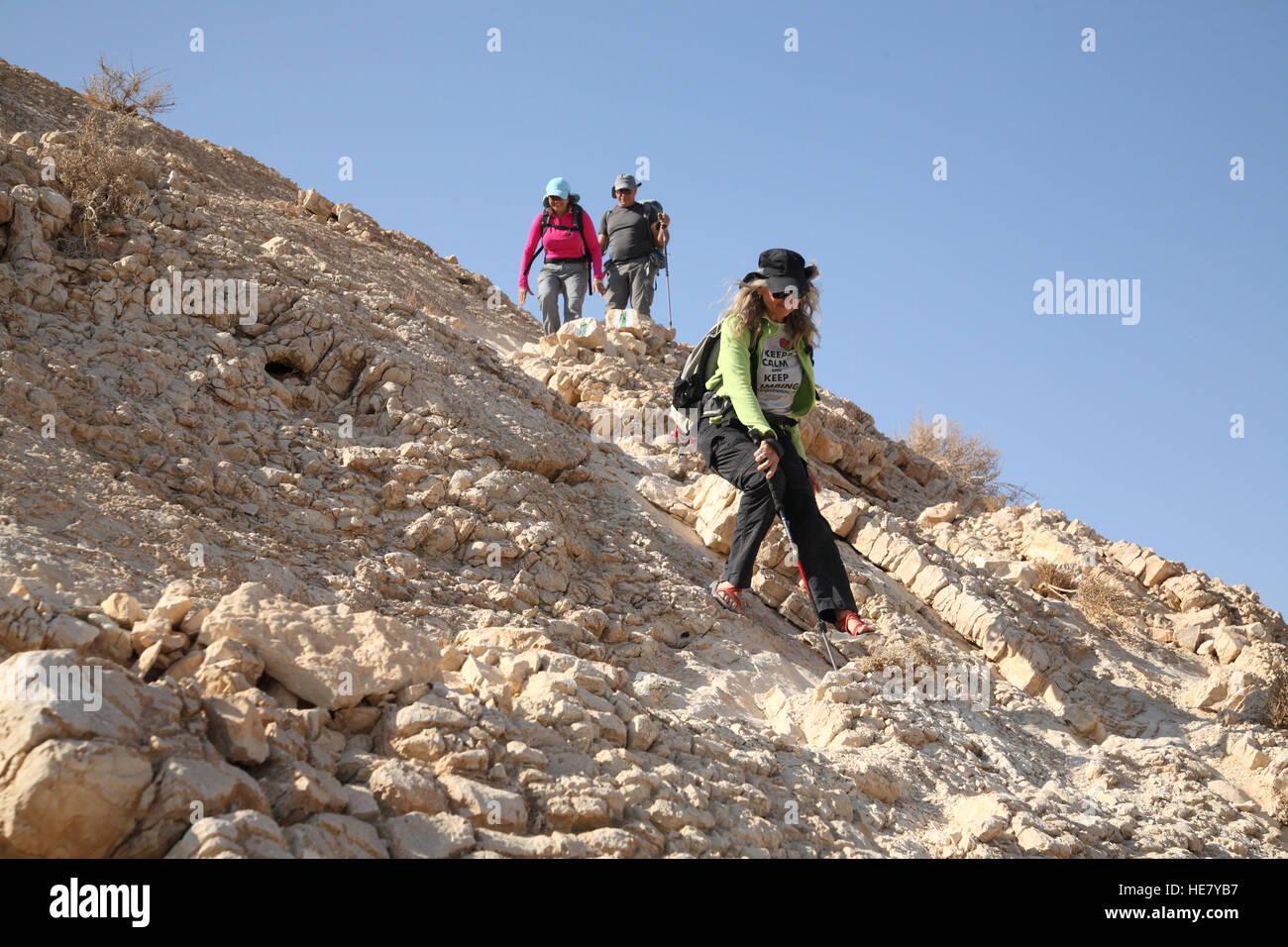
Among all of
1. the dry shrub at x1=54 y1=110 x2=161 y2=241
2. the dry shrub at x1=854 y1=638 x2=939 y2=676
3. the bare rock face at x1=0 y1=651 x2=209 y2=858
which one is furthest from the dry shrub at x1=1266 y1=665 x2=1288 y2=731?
the dry shrub at x1=54 y1=110 x2=161 y2=241

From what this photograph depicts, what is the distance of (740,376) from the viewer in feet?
19.5

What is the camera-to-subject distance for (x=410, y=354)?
7293mm

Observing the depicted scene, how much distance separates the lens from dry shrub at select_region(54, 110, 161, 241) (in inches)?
267

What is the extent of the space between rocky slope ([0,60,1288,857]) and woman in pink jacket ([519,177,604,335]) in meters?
1.28

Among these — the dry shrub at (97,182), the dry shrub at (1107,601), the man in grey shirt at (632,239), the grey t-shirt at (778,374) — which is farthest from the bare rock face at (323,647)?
the man in grey shirt at (632,239)

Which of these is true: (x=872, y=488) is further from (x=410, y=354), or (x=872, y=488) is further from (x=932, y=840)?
(x=932, y=840)

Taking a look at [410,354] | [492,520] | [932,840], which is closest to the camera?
[932,840]

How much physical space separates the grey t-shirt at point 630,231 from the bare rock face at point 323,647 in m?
7.94

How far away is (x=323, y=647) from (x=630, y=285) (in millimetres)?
8496

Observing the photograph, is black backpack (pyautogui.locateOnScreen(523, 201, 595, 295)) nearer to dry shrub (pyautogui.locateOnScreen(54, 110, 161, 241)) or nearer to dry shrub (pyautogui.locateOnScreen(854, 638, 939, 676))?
dry shrub (pyautogui.locateOnScreen(54, 110, 161, 241))

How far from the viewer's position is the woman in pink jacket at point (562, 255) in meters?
10.7

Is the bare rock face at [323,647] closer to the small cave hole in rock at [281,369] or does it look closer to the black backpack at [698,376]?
the black backpack at [698,376]
